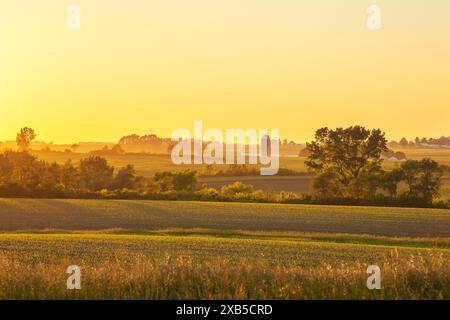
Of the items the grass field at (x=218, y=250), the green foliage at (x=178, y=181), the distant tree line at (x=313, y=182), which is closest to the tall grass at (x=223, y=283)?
the grass field at (x=218, y=250)

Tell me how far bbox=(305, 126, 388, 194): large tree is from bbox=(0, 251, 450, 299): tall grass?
85.9 metres

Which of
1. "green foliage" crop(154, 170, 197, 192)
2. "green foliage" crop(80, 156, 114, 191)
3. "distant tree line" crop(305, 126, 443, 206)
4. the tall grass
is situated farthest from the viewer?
"green foliage" crop(80, 156, 114, 191)

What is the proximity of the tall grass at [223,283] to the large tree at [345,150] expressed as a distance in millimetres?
85864

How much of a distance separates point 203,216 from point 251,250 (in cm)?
2849

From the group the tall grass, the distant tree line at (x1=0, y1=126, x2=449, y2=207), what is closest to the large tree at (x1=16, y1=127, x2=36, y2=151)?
the distant tree line at (x1=0, y1=126, x2=449, y2=207)

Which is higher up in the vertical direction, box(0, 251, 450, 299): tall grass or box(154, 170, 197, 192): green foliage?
box(0, 251, 450, 299): tall grass

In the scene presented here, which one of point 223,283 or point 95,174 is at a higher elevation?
point 223,283

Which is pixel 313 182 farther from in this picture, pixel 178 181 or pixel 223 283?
pixel 223 283

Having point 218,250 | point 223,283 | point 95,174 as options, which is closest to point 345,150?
point 95,174

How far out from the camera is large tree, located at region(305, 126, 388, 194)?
3907 inches

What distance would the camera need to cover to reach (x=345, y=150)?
332ft

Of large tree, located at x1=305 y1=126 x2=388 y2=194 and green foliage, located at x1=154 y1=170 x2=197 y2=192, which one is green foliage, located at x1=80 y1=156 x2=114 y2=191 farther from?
large tree, located at x1=305 y1=126 x2=388 y2=194

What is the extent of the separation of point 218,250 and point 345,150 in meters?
70.8

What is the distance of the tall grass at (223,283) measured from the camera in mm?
11359
